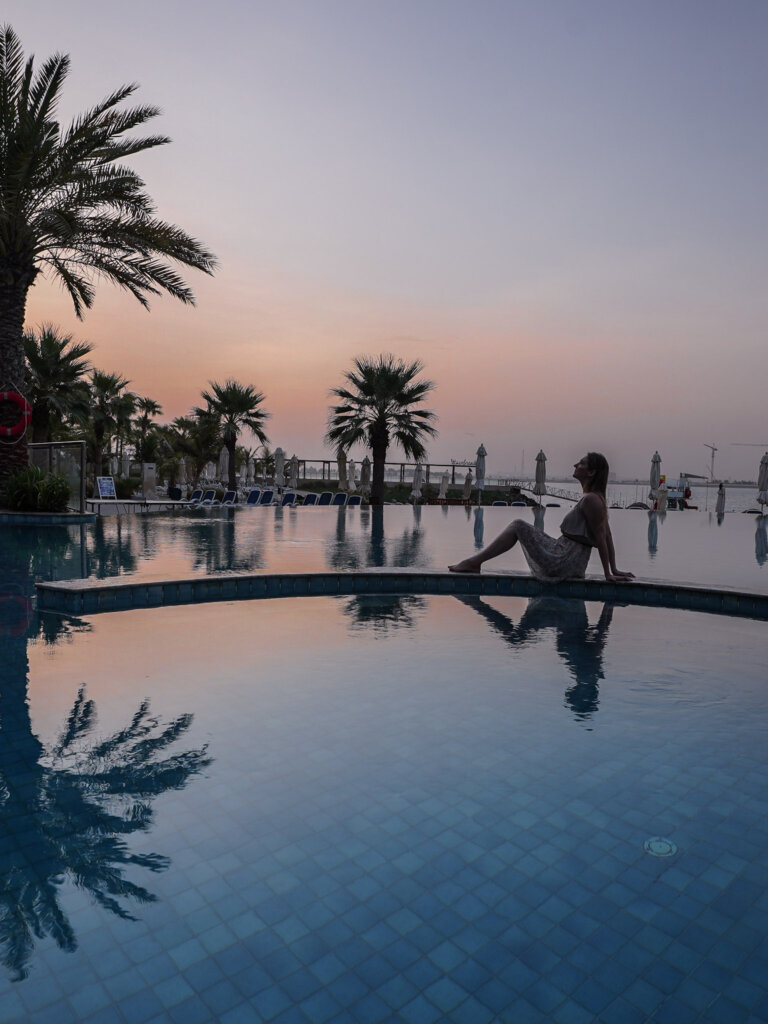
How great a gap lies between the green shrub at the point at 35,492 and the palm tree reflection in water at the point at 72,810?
12.0 m

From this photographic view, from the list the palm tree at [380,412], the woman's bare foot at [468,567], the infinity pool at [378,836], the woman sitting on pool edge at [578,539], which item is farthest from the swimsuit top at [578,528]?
the palm tree at [380,412]

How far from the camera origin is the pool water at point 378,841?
5.75 ft

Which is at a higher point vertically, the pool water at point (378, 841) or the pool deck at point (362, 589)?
the pool deck at point (362, 589)

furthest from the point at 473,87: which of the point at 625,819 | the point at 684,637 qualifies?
the point at 625,819

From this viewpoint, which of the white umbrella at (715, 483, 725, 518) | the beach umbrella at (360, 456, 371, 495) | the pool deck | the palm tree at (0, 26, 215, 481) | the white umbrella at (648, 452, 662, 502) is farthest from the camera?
the beach umbrella at (360, 456, 371, 495)

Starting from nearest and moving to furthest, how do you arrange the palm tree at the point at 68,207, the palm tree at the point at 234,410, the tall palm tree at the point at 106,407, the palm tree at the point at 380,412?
the palm tree at the point at 68,207 < the palm tree at the point at 380,412 < the palm tree at the point at 234,410 < the tall palm tree at the point at 106,407

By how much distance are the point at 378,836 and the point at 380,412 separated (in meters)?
21.2

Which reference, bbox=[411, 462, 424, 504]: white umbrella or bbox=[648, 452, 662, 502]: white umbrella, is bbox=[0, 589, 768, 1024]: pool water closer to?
bbox=[411, 462, 424, 504]: white umbrella

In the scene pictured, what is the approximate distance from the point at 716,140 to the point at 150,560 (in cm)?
1468

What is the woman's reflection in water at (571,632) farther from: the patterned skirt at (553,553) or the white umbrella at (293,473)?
the white umbrella at (293,473)

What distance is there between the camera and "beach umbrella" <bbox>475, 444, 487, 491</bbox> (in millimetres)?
28000

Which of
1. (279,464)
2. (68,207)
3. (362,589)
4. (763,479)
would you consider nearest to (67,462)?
(68,207)

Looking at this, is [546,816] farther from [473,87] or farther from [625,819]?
[473,87]

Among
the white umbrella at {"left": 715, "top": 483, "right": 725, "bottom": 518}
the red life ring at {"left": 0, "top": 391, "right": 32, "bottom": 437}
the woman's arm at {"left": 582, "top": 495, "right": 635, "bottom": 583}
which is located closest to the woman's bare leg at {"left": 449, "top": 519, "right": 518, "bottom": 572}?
the woman's arm at {"left": 582, "top": 495, "right": 635, "bottom": 583}
